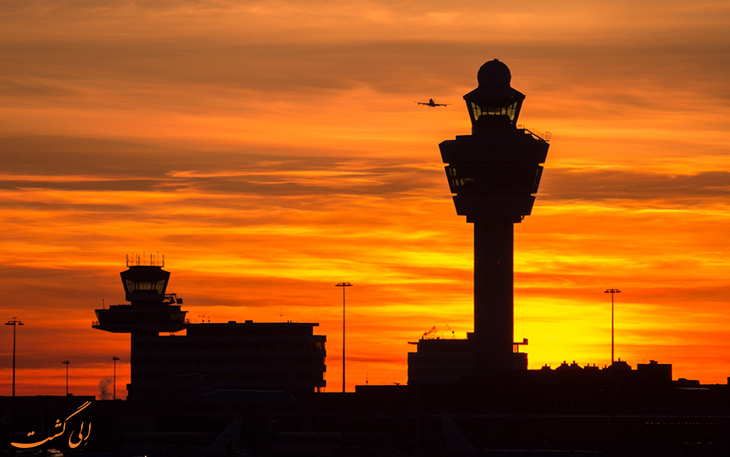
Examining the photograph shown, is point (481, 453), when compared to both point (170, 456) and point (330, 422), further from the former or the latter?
point (330, 422)

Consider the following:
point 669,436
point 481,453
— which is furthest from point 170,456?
point 669,436

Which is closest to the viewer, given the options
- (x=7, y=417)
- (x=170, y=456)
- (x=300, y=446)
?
(x=170, y=456)

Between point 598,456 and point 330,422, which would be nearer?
point 598,456

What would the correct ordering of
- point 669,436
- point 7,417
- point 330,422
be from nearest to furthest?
point 7,417 < point 669,436 < point 330,422

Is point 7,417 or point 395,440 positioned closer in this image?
point 7,417

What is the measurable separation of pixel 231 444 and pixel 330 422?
2276 inches

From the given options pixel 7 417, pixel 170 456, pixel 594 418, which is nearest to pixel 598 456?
pixel 170 456

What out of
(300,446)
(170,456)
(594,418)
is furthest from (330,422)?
(170,456)

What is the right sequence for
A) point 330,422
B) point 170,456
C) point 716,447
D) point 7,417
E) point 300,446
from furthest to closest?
1. point 330,422
2. point 716,447
3. point 7,417
4. point 300,446
5. point 170,456

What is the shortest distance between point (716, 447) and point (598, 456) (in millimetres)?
38155

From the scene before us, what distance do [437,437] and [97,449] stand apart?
42.8 meters

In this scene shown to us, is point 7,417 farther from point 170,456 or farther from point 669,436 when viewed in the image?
→ point 669,436

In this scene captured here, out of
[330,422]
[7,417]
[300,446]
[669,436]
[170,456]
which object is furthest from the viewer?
[330,422]

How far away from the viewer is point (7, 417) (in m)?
159
